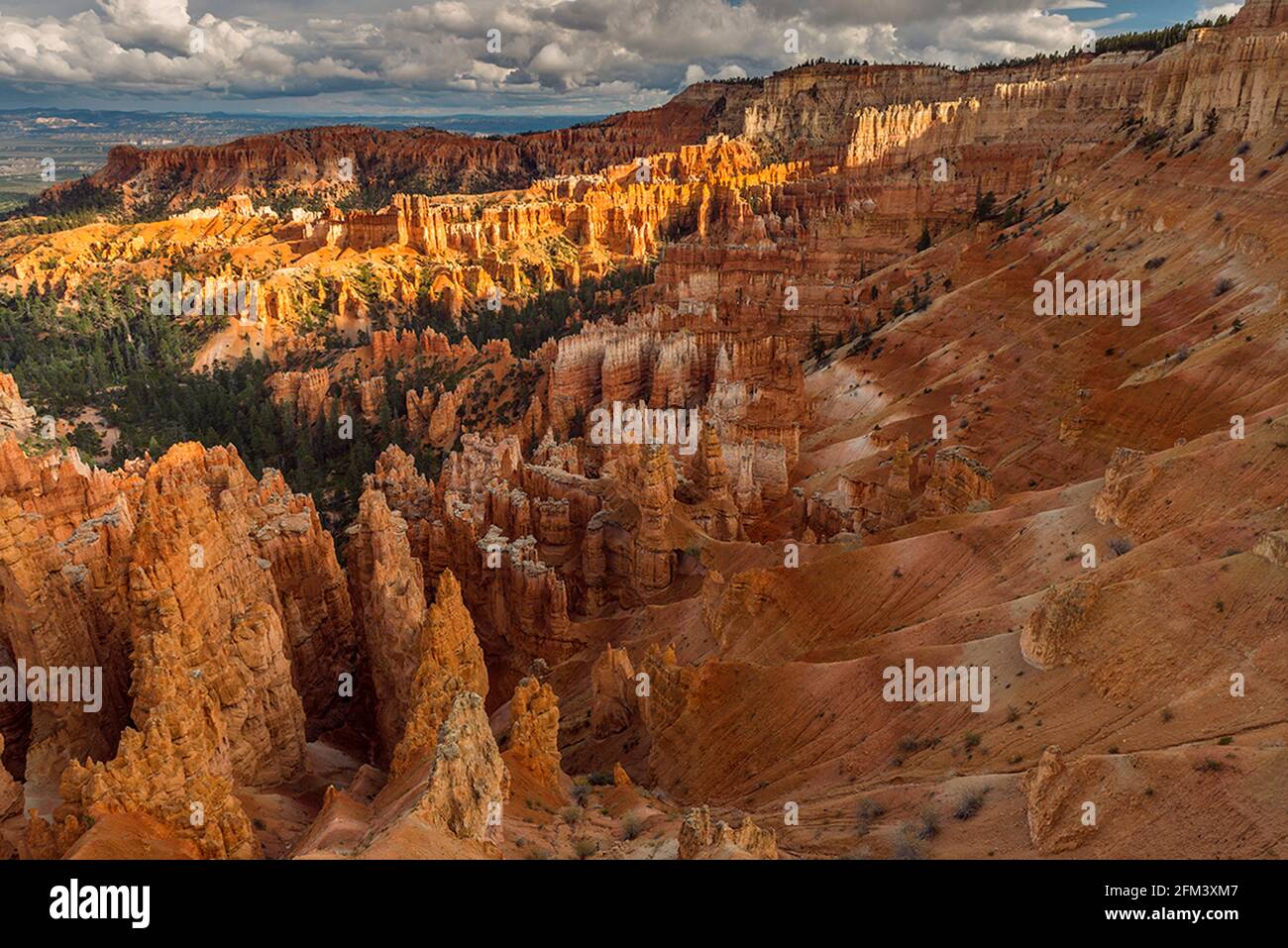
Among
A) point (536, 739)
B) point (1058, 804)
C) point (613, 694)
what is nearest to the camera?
point (1058, 804)

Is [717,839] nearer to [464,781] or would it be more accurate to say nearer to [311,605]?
[464,781]

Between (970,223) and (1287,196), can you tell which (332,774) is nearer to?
(1287,196)

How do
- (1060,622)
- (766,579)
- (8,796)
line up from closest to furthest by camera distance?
1. (8,796)
2. (1060,622)
3. (766,579)

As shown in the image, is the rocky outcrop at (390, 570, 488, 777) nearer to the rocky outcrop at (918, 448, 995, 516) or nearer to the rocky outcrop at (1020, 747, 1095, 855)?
the rocky outcrop at (1020, 747, 1095, 855)

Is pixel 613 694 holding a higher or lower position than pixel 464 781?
lower

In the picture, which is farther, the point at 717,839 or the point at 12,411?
the point at 12,411

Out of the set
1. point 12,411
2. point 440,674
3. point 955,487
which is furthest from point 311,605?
point 12,411

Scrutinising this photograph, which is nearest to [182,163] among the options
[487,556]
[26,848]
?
[487,556]

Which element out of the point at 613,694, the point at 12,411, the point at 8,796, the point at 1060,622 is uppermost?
the point at 12,411
